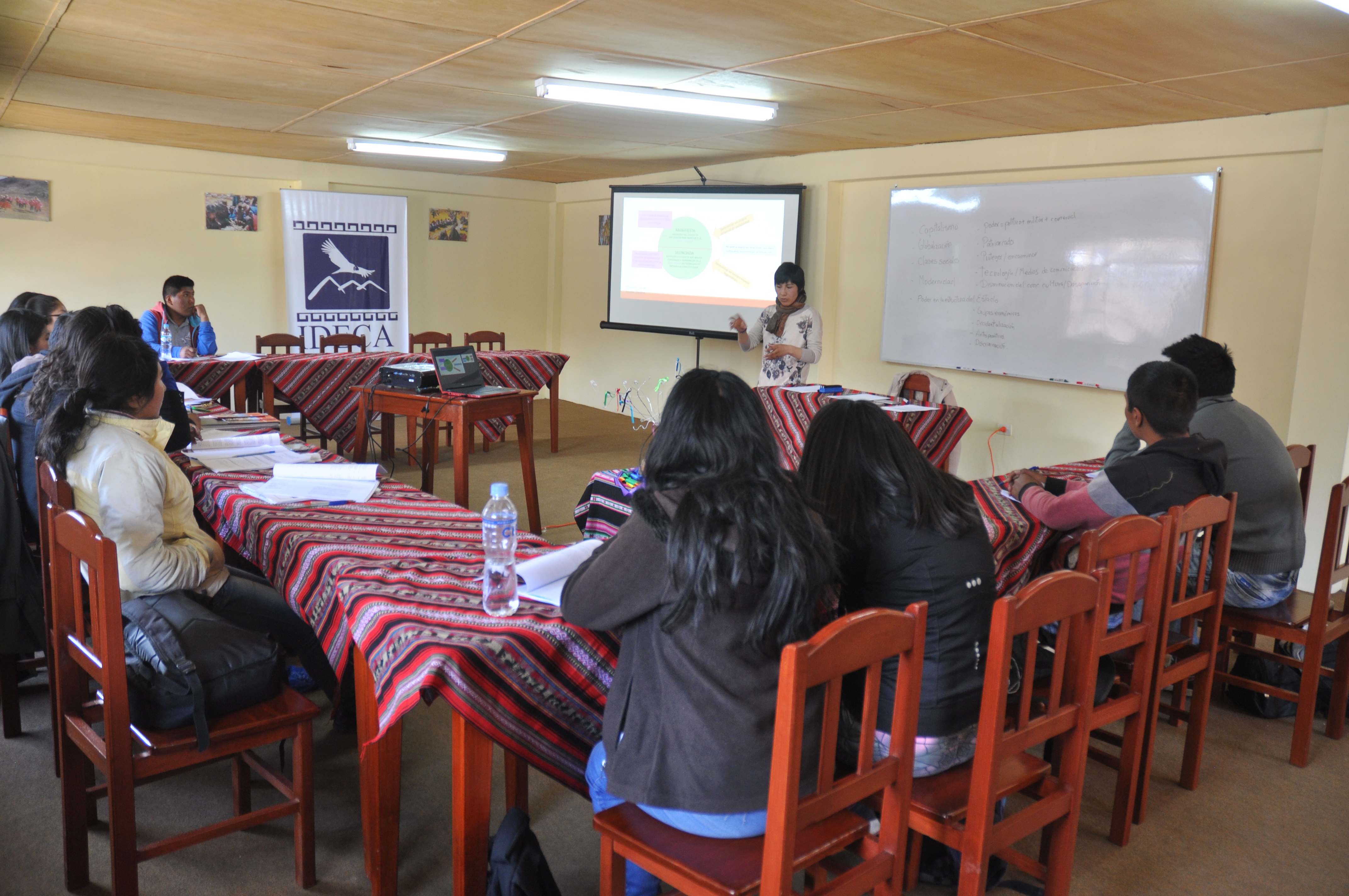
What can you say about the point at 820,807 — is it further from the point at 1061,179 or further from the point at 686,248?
the point at 686,248

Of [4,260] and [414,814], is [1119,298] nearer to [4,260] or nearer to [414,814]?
[414,814]

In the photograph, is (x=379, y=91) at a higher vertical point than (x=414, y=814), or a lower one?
→ higher

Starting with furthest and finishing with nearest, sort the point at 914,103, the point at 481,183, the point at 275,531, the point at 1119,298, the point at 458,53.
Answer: the point at 481,183 → the point at 1119,298 → the point at 914,103 → the point at 458,53 → the point at 275,531

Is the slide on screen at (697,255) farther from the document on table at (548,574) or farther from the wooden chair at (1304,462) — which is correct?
the document on table at (548,574)

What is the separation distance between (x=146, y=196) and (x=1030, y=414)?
6750 millimetres

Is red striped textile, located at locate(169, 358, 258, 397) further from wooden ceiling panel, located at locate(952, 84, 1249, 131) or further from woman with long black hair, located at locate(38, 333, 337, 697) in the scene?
wooden ceiling panel, located at locate(952, 84, 1249, 131)

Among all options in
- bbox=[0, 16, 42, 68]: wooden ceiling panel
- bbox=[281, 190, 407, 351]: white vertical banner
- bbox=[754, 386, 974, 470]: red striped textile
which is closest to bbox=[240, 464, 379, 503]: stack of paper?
bbox=[0, 16, 42, 68]: wooden ceiling panel

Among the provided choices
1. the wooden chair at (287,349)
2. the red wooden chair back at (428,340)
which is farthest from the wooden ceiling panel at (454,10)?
the red wooden chair back at (428,340)

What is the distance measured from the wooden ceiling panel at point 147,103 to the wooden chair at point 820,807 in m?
4.82

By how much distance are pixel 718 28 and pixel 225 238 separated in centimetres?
590

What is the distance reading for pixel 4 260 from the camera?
21.8 ft

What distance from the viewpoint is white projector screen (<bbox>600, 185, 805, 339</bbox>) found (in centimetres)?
668

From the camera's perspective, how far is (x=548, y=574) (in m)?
1.81

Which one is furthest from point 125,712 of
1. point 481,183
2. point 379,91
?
point 481,183
